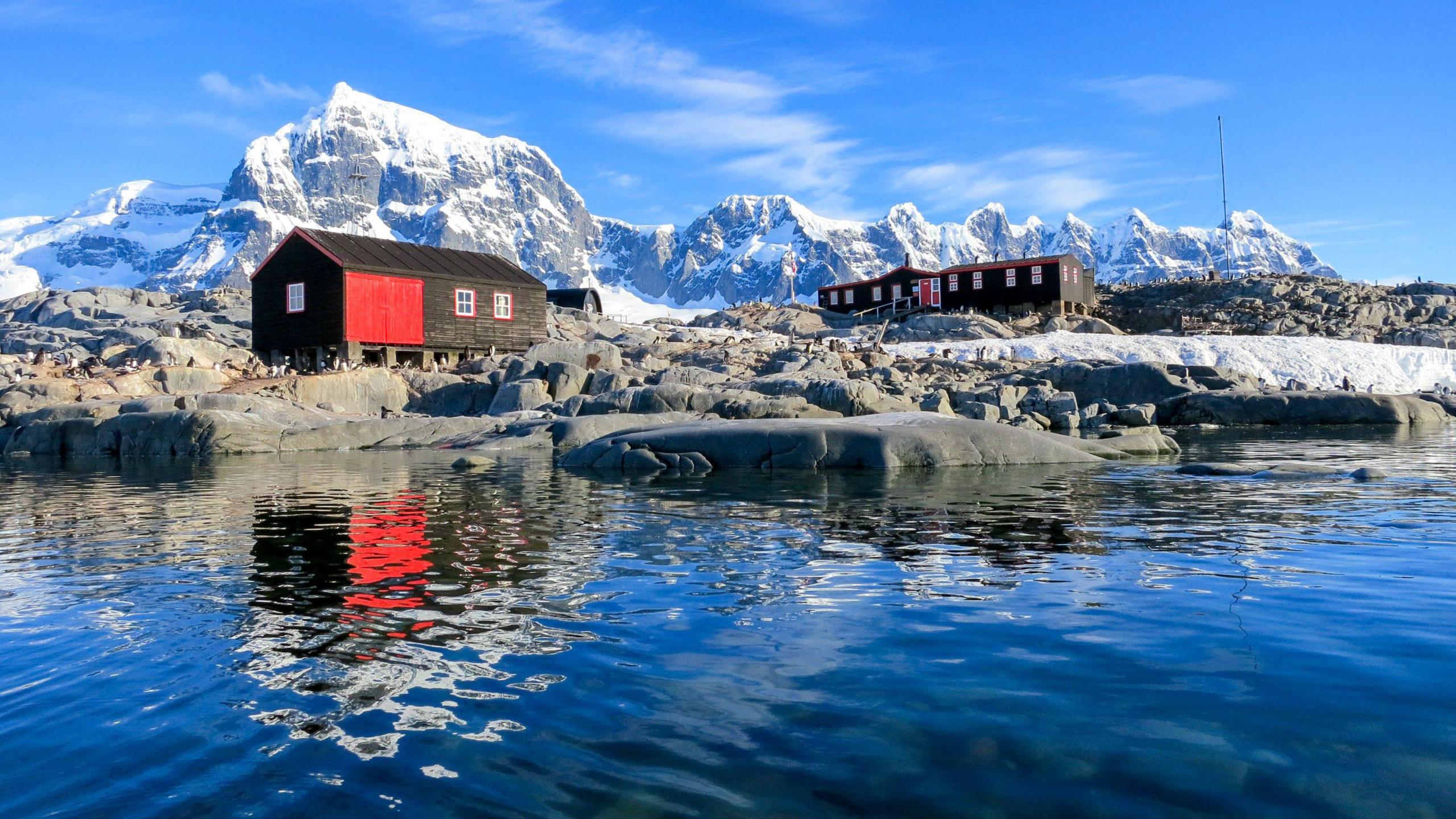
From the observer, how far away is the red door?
3684cm

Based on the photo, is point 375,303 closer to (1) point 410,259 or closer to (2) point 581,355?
(1) point 410,259

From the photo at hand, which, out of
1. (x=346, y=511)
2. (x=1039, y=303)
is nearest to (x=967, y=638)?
(x=346, y=511)

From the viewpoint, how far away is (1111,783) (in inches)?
133

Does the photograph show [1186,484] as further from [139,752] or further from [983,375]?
[983,375]

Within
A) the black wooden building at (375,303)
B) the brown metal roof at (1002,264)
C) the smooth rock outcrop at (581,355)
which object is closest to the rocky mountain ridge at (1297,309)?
the brown metal roof at (1002,264)

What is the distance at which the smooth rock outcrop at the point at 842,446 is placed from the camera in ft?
54.0

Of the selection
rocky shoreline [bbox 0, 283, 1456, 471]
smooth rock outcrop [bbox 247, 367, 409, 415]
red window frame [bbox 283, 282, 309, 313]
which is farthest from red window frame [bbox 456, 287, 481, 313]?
smooth rock outcrop [bbox 247, 367, 409, 415]

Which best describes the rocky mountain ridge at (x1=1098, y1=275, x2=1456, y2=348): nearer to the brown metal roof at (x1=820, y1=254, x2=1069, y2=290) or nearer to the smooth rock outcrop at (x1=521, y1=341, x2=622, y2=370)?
the brown metal roof at (x1=820, y1=254, x2=1069, y2=290)

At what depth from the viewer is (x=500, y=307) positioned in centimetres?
4272

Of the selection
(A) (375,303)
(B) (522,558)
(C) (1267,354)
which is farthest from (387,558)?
(C) (1267,354)

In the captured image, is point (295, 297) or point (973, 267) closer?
point (295, 297)

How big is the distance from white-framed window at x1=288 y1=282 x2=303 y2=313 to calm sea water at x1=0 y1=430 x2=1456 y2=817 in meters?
30.4

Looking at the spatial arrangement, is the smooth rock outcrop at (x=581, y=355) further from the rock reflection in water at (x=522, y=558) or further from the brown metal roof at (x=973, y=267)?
the brown metal roof at (x=973, y=267)

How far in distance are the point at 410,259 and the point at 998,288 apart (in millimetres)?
39175
